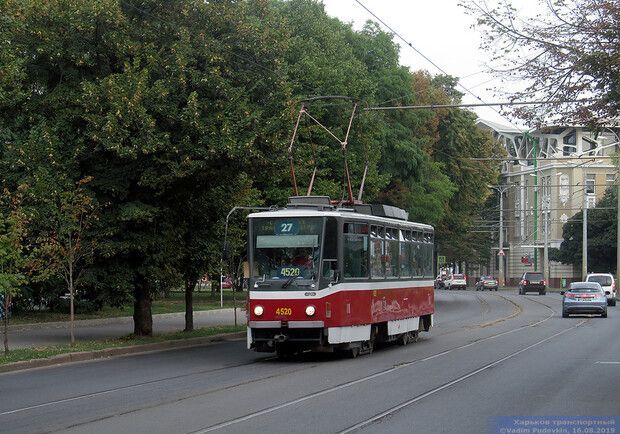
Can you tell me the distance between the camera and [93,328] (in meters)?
32.8

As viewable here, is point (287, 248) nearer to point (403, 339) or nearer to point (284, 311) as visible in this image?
point (284, 311)

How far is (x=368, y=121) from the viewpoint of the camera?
41.9m

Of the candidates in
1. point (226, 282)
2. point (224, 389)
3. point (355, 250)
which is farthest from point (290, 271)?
point (226, 282)

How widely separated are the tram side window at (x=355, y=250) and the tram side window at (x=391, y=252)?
5.71 ft

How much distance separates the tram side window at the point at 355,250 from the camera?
21688mm

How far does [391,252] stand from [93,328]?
12685mm

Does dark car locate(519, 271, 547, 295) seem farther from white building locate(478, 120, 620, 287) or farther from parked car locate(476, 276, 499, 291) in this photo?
parked car locate(476, 276, 499, 291)

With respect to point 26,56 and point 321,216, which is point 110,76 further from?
point 321,216

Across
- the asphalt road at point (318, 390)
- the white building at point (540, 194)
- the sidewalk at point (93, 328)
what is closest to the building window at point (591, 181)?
the white building at point (540, 194)

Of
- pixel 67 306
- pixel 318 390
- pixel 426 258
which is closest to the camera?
pixel 318 390

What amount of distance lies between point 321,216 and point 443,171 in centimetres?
4209

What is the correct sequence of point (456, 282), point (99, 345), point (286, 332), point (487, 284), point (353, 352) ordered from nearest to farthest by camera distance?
point (286, 332) → point (353, 352) → point (99, 345) → point (487, 284) → point (456, 282)

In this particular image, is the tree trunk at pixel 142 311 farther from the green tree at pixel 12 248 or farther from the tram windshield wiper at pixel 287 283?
the tram windshield wiper at pixel 287 283

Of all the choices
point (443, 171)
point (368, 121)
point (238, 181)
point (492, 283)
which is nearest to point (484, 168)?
point (443, 171)
